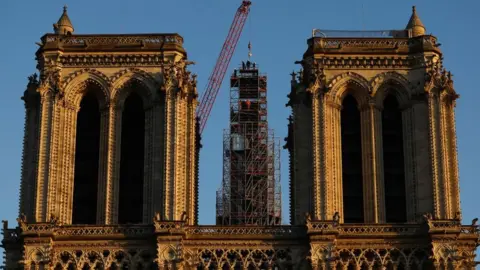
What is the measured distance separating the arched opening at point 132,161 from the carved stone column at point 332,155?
305 inches

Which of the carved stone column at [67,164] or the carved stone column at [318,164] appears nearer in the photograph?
the carved stone column at [318,164]

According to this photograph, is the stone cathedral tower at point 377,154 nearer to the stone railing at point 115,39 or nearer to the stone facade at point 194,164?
the stone facade at point 194,164

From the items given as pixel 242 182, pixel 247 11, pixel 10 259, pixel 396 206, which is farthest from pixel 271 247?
pixel 247 11

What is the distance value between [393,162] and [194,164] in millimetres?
9009

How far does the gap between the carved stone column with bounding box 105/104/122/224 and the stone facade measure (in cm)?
6

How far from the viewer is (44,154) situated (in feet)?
208

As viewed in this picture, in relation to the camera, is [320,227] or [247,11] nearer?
[320,227]

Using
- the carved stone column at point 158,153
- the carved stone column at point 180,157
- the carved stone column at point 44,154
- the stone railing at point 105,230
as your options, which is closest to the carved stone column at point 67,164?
the carved stone column at point 44,154

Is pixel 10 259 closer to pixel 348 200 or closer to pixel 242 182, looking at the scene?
pixel 348 200

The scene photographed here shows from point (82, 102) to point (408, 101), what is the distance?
45.3 ft

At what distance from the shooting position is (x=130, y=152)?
65.1 meters

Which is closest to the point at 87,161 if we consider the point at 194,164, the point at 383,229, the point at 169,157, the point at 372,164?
the point at 169,157

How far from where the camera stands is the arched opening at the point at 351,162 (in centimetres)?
6431

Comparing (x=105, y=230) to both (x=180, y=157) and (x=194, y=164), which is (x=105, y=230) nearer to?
(x=180, y=157)
